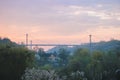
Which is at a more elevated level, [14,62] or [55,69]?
[14,62]

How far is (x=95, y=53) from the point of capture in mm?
47406

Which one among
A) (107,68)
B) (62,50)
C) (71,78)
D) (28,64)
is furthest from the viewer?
(62,50)

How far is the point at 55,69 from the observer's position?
40281 mm

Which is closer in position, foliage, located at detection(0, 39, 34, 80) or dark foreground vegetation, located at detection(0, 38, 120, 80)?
dark foreground vegetation, located at detection(0, 38, 120, 80)

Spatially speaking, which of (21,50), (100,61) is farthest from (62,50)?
(21,50)

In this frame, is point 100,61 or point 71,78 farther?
point 100,61

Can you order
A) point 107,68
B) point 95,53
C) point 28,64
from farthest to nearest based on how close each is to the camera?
point 95,53 < point 107,68 < point 28,64

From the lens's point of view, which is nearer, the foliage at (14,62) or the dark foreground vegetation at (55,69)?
→ the dark foreground vegetation at (55,69)

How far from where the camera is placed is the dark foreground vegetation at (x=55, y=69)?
87.3ft

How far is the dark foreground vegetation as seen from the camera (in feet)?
87.3

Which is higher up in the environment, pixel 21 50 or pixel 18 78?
pixel 21 50

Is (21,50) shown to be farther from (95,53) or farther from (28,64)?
(95,53)

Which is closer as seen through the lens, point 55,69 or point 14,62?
point 14,62

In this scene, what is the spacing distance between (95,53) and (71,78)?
16886 millimetres
